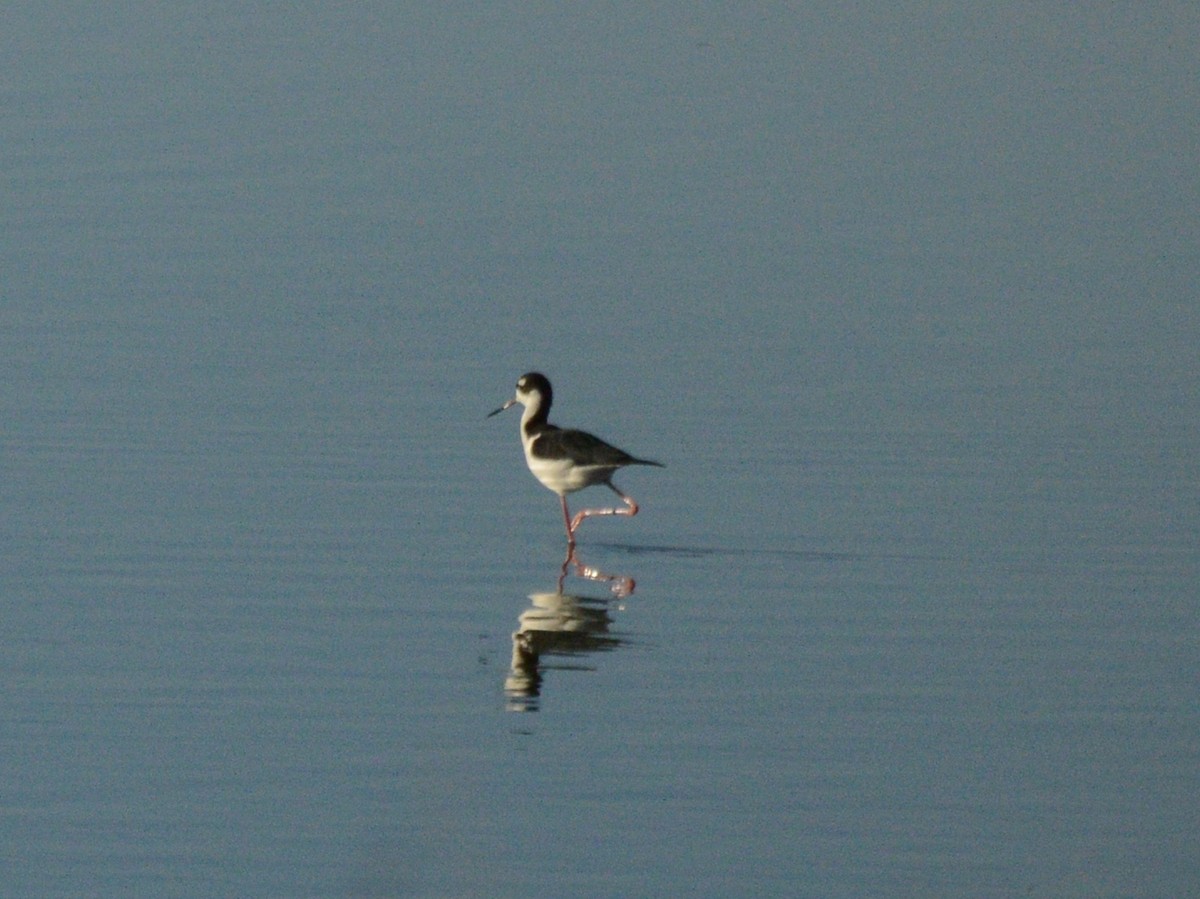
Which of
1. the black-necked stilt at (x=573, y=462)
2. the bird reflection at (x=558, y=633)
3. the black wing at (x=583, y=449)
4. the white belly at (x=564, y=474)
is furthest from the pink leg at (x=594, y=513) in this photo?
the bird reflection at (x=558, y=633)

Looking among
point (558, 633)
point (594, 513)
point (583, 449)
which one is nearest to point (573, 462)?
point (583, 449)

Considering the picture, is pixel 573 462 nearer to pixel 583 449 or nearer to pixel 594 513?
pixel 583 449

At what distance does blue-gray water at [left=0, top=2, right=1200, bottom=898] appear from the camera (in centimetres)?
925

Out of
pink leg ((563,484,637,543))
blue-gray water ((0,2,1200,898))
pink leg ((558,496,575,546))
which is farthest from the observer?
pink leg ((563,484,637,543))

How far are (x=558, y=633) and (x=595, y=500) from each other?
5.75 metres

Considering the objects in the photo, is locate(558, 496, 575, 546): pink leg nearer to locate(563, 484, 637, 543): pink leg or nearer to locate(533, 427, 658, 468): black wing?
locate(563, 484, 637, 543): pink leg

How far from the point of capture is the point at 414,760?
989cm

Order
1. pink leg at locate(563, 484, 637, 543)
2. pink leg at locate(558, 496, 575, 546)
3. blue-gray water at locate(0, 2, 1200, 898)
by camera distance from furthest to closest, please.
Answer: pink leg at locate(563, 484, 637, 543)
pink leg at locate(558, 496, 575, 546)
blue-gray water at locate(0, 2, 1200, 898)

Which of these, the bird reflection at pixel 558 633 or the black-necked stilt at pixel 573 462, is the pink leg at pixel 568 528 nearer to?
the black-necked stilt at pixel 573 462

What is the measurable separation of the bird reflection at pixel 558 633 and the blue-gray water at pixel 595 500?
4 cm

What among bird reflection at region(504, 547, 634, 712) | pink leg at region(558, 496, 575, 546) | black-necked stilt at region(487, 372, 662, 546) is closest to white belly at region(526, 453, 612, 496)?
black-necked stilt at region(487, 372, 662, 546)

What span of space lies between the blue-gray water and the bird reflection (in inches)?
1.5

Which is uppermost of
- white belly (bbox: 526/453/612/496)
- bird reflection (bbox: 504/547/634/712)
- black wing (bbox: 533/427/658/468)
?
black wing (bbox: 533/427/658/468)

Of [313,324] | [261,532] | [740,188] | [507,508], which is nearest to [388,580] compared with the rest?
[261,532]
